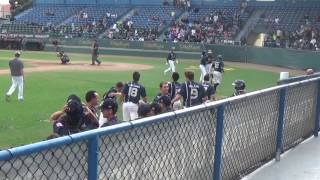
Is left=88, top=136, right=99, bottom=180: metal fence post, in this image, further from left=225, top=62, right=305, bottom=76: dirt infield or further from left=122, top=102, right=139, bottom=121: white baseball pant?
left=225, top=62, right=305, bottom=76: dirt infield

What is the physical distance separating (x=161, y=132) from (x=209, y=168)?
1216 millimetres

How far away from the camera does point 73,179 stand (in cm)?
337

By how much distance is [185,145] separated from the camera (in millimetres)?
4805

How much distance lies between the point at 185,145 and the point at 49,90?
1681cm

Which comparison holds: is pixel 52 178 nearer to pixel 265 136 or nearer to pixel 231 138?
pixel 231 138

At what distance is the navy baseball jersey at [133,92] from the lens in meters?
12.3

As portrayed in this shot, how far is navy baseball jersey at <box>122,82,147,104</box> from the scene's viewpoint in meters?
12.3

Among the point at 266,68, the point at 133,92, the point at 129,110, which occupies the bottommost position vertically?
the point at 266,68

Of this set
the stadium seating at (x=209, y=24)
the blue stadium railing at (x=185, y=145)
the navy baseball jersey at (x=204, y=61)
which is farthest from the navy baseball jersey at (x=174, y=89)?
the stadium seating at (x=209, y=24)

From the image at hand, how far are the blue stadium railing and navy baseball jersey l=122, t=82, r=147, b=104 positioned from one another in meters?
4.74

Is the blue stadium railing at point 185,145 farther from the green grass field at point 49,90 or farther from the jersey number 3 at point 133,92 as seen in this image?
the green grass field at point 49,90

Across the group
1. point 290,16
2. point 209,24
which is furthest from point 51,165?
point 209,24

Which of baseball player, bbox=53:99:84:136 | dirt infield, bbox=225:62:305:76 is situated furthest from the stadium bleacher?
baseball player, bbox=53:99:84:136

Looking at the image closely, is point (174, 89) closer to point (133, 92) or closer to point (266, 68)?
point (133, 92)
